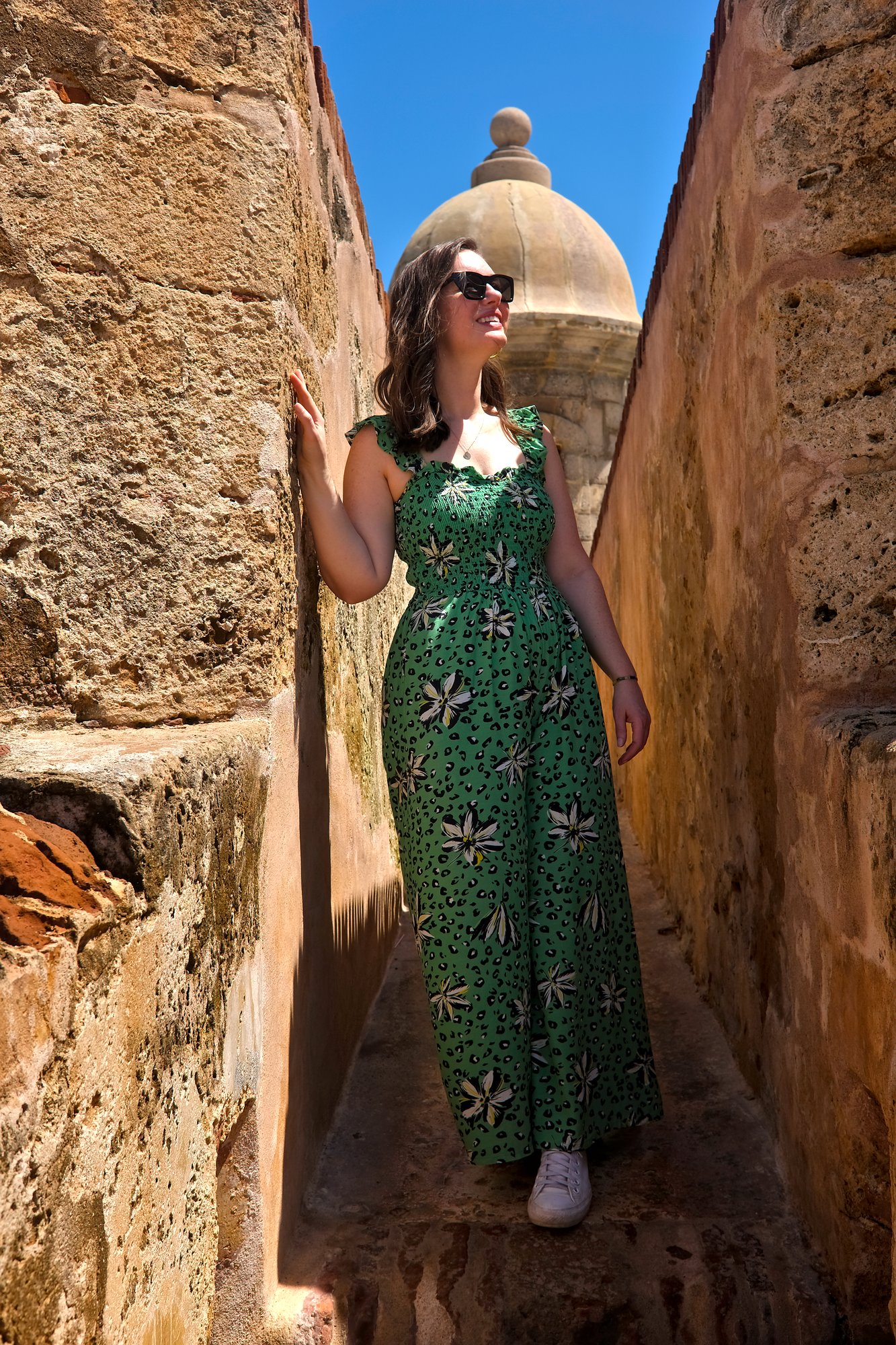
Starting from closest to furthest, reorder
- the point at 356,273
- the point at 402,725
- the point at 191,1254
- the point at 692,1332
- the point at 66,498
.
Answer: the point at 191,1254 < the point at 692,1332 < the point at 66,498 < the point at 402,725 < the point at 356,273

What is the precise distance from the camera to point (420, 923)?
2.17m

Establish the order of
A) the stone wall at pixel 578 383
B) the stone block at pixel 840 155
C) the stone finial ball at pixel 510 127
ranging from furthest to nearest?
the stone finial ball at pixel 510 127, the stone wall at pixel 578 383, the stone block at pixel 840 155

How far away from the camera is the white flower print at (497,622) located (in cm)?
219

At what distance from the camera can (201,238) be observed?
1966 millimetres

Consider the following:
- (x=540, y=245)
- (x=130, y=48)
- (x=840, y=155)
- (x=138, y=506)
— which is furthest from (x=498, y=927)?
(x=540, y=245)

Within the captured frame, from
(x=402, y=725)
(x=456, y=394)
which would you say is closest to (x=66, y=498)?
(x=402, y=725)

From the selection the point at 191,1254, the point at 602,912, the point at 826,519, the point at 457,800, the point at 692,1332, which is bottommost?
the point at 692,1332

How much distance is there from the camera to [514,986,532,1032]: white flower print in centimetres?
212

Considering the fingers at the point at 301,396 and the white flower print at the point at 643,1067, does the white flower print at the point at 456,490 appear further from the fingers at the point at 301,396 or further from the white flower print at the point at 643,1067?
the white flower print at the point at 643,1067

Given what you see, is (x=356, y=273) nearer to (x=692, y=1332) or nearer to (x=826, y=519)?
(x=826, y=519)

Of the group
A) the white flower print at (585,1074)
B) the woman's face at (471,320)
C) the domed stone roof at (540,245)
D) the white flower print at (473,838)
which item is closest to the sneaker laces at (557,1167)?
the white flower print at (585,1074)

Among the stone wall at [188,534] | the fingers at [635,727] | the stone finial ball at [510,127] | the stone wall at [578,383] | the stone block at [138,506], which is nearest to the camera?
the stone wall at [188,534]

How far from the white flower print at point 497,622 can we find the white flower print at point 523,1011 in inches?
25.3

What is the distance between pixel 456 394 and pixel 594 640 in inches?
22.9
